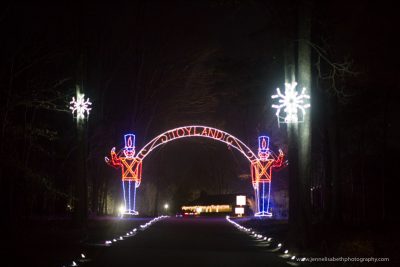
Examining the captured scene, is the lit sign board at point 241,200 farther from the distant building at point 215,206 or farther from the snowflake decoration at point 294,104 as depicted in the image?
the snowflake decoration at point 294,104

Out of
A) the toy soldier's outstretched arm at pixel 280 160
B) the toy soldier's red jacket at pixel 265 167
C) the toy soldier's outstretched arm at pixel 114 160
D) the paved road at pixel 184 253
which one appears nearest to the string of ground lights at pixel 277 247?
the paved road at pixel 184 253

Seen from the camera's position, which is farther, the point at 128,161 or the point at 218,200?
the point at 218,200

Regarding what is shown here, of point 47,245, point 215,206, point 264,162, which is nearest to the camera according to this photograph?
point 47,245

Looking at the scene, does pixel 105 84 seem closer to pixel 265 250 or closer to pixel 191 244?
pixel 191 244

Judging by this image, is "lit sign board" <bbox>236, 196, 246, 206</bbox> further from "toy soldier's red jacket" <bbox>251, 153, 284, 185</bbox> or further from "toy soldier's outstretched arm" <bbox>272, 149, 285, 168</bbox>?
"toy soldier's outstretched arm" <bbox>272, 149, 285, 168</bbox>

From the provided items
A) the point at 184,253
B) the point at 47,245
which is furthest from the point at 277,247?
the point at 47,245

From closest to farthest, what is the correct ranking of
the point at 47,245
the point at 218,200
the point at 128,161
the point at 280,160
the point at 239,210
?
the point at 47,245 < the point at 128,161 < the point at 280,160 < the point at 239,210 < the point at 218,200

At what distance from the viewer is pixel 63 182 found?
4450 centimetres

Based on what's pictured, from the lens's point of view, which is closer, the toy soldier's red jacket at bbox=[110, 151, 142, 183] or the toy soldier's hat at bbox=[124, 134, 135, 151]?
the toy soldier's hat at bbox=[124, 134, 135, 151]

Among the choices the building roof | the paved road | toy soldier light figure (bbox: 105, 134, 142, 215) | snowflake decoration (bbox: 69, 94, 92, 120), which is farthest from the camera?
the building roof

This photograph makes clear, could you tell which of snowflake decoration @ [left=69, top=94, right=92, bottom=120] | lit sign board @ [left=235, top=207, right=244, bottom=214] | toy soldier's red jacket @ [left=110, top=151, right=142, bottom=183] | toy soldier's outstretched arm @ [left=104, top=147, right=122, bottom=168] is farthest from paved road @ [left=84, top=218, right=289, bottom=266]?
lit sign board @ [left=235, top=207, right=244, bottom=214]

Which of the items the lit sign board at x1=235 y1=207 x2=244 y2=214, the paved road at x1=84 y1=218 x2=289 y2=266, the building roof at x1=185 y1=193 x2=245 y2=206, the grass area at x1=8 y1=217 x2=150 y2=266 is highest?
the building roof at x1=185 y1=193 x2=245 y2=206

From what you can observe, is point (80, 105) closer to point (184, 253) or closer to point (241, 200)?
point (184, 253)

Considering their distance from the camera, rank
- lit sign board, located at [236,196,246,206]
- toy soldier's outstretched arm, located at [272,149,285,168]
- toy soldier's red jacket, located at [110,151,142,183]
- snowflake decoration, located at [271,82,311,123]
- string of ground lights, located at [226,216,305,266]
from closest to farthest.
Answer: string of ground lights, located at [226,216,305,266]
snowflake decoration, located at [271,82,311,123]
toy soldier's red jacket, located at [110,151,142,183]
toy soldier's outstretched arm, located at [272,149,285,168]
lit sign board, located at [236,196,246,206]
